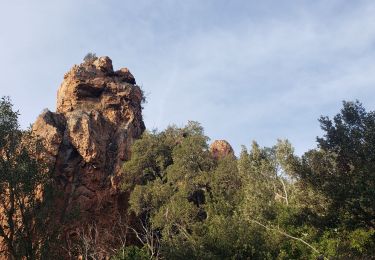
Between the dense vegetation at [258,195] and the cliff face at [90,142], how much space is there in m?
2.29

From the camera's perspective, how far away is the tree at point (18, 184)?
85.6 feet

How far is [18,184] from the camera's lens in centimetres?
2661

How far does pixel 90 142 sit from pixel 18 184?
1574 centimetres

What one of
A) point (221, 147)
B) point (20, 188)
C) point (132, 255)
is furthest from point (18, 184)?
point (221, 147)

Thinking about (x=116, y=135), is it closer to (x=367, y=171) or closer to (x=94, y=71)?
(x=94, y=71)

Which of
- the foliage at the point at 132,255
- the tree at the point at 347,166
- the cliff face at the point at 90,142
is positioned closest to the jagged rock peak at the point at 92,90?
the cliff face at the point at 90,142

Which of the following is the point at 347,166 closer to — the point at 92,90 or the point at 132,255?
the point at 132,255

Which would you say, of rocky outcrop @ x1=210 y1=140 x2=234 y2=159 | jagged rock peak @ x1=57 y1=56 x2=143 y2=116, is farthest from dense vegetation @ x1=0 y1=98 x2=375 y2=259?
rocky outcrop @ x1=210 y1=140 x2=234 y2=159

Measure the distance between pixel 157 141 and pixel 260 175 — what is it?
38.5 ft

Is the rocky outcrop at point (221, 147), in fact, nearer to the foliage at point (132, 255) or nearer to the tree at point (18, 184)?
the foliage at point (132, 255)

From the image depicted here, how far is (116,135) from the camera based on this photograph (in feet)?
151

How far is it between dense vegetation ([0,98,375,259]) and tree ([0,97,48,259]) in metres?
0.06

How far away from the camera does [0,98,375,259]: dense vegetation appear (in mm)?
24500

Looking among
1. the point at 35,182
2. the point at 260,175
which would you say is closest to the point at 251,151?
the point at 260,175
